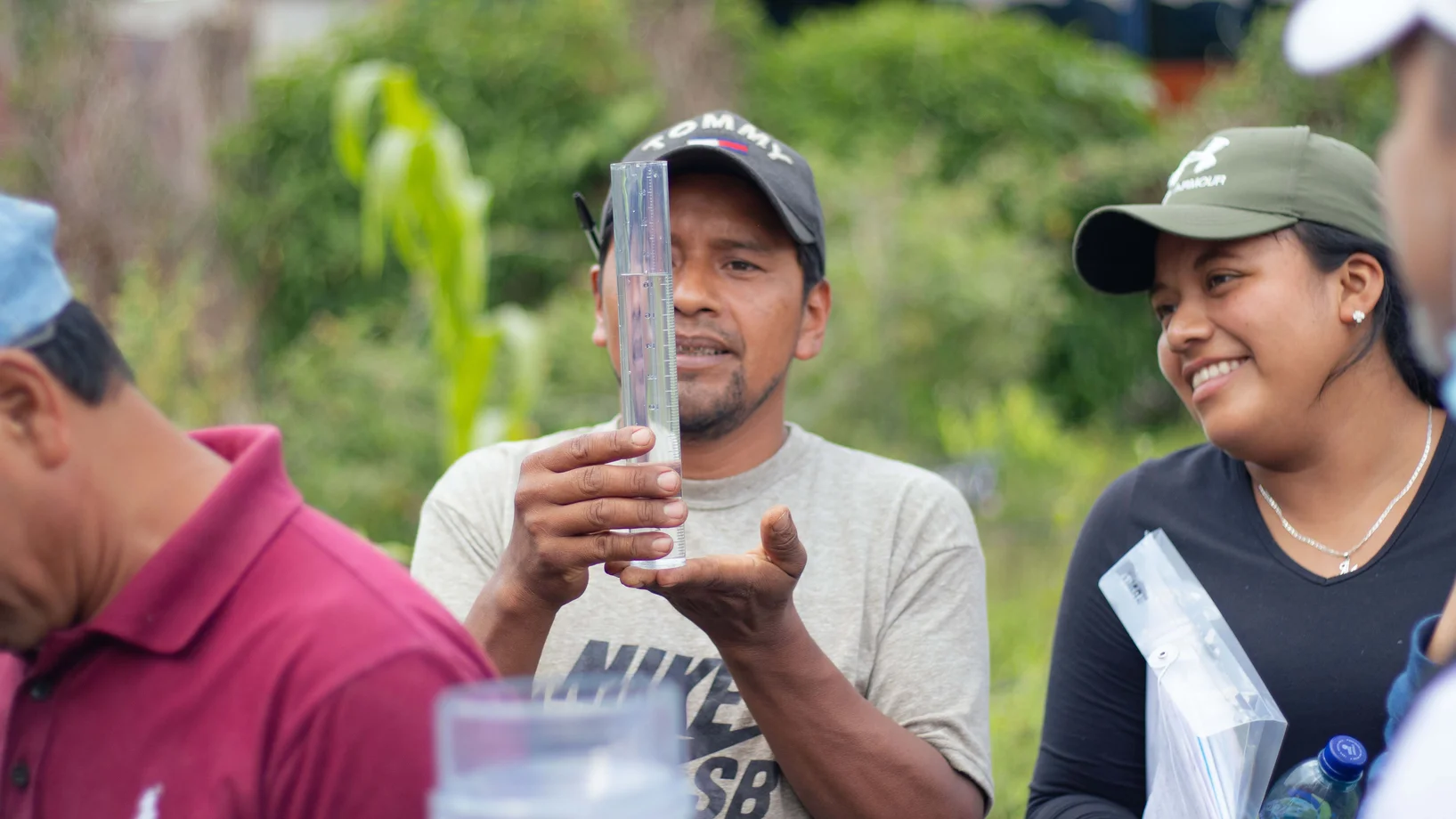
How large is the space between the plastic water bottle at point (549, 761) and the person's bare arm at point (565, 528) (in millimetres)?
625

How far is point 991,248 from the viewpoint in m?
6.78

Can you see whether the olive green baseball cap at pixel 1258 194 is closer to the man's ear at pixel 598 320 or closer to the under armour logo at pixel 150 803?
the man's ear at pixel 598 320

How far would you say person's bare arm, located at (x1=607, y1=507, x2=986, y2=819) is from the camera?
1848mm

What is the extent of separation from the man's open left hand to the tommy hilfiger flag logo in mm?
685

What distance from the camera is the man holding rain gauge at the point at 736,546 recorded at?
1831 mm

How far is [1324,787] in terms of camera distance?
2.00 m

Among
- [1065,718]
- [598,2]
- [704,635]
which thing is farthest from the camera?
[598,2]

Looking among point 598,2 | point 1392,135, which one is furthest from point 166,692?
point 598,2

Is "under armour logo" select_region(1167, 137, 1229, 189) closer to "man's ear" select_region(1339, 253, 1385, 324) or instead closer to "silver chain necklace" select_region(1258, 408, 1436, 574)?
"man's ear" select_region(1339, 253, 1385, 324)

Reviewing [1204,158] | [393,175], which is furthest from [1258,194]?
[393,175]

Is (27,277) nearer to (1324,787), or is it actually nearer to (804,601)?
(804,601)

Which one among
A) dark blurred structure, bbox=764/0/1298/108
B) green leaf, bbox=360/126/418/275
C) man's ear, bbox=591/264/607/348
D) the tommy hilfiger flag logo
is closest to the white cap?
the tommy hilfiger flag logo

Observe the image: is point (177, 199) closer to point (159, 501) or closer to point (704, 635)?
point (704, 635)

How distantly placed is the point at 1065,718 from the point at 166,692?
153 cm
